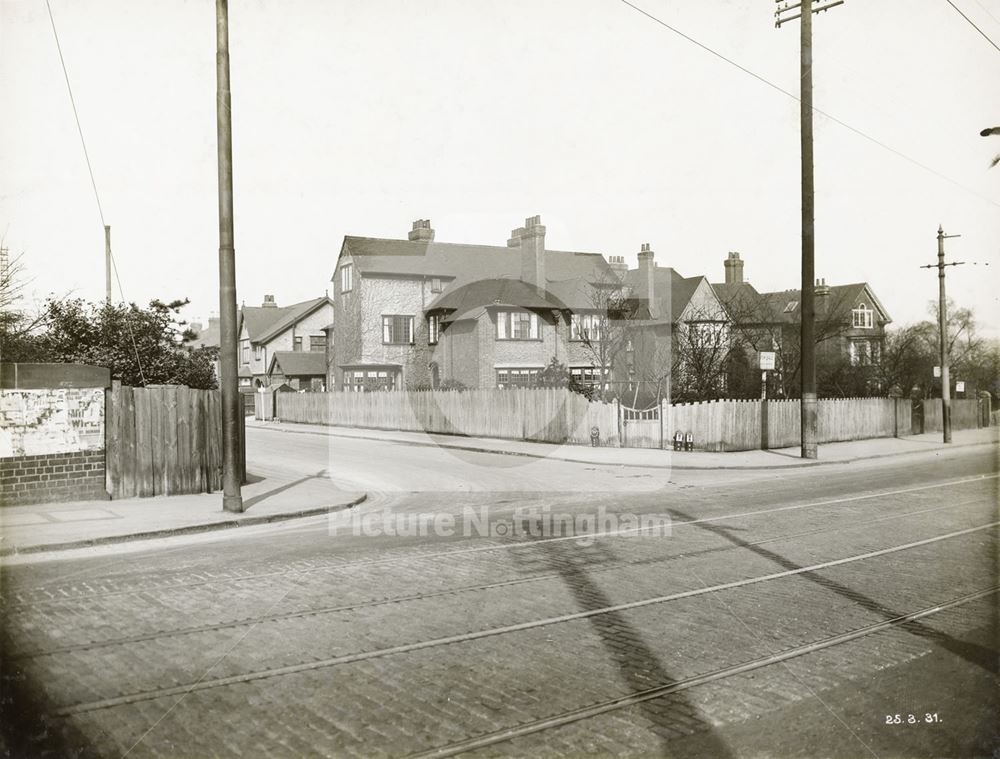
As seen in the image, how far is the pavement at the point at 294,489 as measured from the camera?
10.9 m

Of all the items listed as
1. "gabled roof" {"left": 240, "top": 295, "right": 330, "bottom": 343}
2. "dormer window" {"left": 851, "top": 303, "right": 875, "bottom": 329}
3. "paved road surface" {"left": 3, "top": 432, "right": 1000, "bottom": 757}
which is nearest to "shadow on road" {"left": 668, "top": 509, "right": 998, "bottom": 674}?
"paved road surface" {"left": 3, "top": 432, "right": 1000, "bottom": 757}

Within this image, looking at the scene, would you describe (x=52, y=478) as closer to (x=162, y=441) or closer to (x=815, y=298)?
(x=162, y=441)

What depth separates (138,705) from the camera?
5.04m

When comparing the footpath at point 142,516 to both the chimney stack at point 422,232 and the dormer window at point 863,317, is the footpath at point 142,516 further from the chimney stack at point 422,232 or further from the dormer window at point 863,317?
the dormer window at point 863,317

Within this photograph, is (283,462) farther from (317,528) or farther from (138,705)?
(138,705)

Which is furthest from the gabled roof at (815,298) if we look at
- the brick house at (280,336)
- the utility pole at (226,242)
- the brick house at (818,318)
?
the utility pole at (226,242)

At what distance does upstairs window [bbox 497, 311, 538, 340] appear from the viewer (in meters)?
43.7

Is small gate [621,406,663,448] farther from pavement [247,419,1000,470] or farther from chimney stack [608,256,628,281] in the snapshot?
chimney stack [608,256,628,281]

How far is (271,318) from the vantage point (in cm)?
7331

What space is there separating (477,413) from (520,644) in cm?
2662

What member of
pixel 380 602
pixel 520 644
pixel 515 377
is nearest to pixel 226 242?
pixel 380 602

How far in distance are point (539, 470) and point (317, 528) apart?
9207 mm

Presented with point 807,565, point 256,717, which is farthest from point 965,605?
point 256,717

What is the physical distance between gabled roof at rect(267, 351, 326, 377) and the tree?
121 feet
